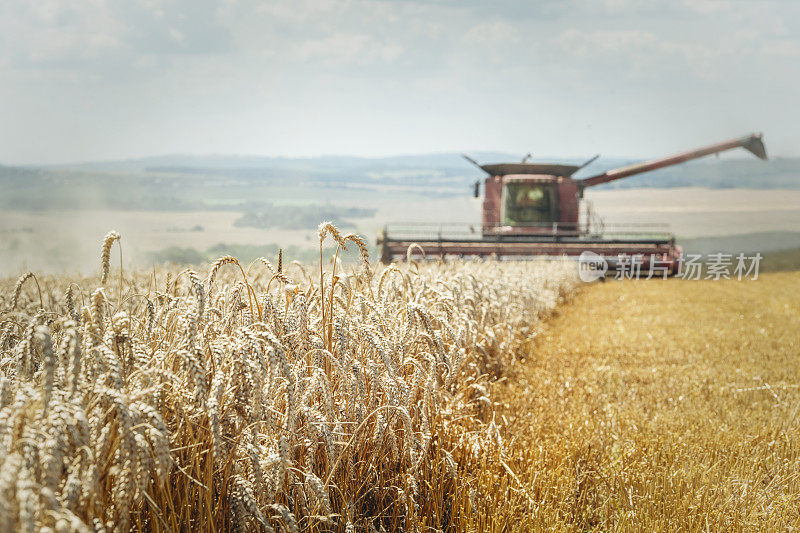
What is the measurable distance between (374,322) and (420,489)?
65 centimetres

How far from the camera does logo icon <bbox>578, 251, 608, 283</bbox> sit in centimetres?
1248

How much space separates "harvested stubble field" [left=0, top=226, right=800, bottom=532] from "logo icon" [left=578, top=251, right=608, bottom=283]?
23.6 feet

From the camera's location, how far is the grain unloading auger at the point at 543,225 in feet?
40.6

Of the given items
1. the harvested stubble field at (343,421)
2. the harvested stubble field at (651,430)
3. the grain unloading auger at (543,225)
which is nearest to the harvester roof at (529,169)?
the grain unloading auger at (543,225)

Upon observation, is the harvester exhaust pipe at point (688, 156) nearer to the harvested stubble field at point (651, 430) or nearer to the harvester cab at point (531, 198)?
the harvester cab at point (531, 198)

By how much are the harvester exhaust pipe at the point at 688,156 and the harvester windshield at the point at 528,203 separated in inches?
99.1

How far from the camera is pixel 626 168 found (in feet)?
A: 55.8

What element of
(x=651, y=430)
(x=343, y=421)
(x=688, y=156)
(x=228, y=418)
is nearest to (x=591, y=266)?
(x=688, y=156)

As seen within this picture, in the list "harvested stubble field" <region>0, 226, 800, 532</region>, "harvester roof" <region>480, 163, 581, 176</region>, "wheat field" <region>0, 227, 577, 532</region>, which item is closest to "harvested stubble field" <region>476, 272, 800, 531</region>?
"harvested stubble field" <region>0, 226, 800, 532</region>

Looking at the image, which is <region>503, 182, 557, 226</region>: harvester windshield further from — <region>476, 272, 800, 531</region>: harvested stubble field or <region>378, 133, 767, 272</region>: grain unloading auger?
<region>476, 272, 800, 531</region>: harvested stubble field

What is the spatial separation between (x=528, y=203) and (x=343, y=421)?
1272 cm

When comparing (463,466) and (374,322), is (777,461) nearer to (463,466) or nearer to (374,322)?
(463,466)

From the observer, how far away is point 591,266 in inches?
499

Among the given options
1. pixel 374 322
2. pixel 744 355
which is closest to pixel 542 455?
pixel 374 322
